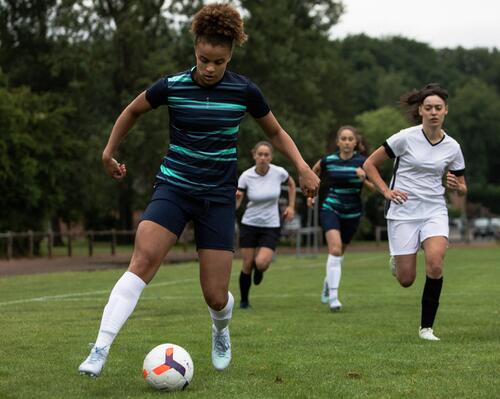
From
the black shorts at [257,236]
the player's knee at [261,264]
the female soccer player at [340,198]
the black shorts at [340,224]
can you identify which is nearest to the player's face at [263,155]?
the female soccer player at [340,198]

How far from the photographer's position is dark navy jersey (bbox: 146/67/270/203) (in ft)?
23.3

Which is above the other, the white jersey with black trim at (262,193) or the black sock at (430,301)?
the white jersey with black trim at (262,193)

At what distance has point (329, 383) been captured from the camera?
23.1 ft

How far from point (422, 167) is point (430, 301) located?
4.35 feet

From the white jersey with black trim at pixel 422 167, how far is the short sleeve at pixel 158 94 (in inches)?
138

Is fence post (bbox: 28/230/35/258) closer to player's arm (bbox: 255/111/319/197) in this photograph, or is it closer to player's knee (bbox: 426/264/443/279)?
player's knee (bbox: 426/264/443/279)

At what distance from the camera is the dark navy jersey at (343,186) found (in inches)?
545

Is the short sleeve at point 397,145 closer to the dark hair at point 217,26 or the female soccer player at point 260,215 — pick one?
the dark hair at point 217,26

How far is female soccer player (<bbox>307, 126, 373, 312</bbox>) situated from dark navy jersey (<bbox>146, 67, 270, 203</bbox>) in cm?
660

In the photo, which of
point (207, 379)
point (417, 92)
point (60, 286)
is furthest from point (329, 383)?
point (60, 286)

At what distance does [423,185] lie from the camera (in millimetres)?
9992

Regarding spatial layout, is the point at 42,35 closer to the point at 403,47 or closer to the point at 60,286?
the point at 60,286

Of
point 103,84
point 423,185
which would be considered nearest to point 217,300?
point 423,185

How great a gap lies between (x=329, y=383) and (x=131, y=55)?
40.3m
